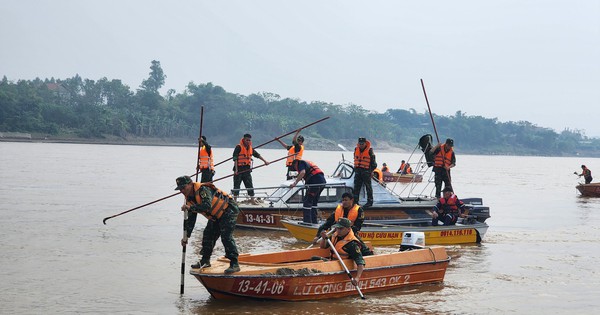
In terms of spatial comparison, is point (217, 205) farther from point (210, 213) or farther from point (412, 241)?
point (412, 241)

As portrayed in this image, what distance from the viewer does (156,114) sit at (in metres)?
151

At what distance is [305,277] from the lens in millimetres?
12617

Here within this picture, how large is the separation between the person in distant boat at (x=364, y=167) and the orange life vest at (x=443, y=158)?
293 cm

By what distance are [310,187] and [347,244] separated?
6.47 metres

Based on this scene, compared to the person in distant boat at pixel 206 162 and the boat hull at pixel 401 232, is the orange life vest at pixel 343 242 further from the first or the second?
the person in distant boat at pixel 206 162

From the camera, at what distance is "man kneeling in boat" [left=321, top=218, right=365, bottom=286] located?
511 inches

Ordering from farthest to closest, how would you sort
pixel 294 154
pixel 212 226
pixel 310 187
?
pixel 294 154 < pixel 310 187 < pixel 212 226

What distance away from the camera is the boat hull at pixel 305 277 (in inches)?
484

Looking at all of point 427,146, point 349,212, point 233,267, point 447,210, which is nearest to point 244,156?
point 427,146

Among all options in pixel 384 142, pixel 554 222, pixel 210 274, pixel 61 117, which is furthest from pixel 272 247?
pixel 384 142

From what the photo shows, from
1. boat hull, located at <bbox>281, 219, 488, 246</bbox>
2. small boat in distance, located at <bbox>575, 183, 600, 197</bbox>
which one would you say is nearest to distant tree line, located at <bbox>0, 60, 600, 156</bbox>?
small boat in distance, located at <bbox>575, 183, 600, 197</bbox>

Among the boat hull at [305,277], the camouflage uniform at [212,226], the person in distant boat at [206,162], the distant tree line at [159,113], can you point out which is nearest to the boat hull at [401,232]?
the person in distant boat at [206,162]

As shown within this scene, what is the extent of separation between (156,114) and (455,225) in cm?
13489

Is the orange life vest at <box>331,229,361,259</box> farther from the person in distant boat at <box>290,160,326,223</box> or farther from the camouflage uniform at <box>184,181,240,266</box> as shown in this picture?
the person in distant boat at <box>290,160,326,223</box>
